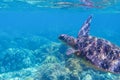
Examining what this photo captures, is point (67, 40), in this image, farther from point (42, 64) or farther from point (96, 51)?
point (42, 64)

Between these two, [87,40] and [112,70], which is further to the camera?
[87,40]

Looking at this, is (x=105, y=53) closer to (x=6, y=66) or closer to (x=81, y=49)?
(x=81, y=49)

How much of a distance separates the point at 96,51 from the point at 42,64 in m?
12.4

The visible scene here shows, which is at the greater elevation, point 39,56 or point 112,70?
point 39,56

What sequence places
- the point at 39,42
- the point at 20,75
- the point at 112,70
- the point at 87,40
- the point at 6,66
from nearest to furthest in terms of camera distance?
the point at 112,70 → the point at 87,40 → the point at 20,75 → the point at 6,66 → the point at 39,42

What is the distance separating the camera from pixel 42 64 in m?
19.0

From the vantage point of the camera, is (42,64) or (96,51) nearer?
(96,51)

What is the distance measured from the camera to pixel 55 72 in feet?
46.1

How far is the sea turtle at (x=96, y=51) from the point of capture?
644 centimetres

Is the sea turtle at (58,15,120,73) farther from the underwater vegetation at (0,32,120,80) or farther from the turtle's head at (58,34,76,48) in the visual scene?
the underwater vegetation at (0,32,120,80)

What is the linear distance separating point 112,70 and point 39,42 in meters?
28.7

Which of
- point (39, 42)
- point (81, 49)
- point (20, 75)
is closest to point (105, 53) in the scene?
point (81, 49)

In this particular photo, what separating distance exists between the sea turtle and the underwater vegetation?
43 cm

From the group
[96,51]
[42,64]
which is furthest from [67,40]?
[42,64]
